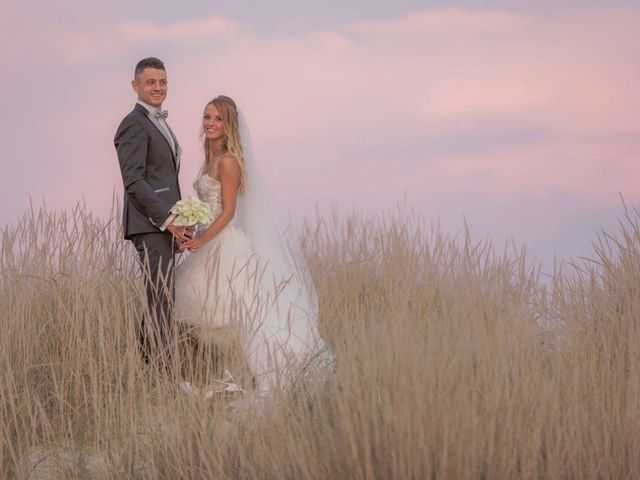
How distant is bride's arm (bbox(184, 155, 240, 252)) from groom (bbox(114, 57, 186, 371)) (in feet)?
0.92

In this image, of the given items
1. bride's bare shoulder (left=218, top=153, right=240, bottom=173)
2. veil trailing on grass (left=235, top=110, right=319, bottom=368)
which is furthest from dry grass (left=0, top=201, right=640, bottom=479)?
bride's bare shoulder (left=218, top=153, right=240, bottom=173)

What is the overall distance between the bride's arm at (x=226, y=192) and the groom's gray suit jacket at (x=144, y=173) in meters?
0.32

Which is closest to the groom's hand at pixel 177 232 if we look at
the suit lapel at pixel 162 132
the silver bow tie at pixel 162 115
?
the suit lapel at pixel 162 132

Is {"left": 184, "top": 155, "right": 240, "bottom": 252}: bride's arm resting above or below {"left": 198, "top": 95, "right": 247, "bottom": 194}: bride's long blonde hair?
below

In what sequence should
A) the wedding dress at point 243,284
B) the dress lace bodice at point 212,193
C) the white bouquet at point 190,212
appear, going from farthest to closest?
the dress lace bodice at point 212,193 < the wedding dress at point 243,284 < the white bouquet at point 190,212

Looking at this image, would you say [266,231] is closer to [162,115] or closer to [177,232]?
[177,232]

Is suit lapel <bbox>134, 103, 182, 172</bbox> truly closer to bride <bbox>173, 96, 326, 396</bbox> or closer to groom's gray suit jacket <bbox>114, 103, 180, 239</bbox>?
groom's gray suit jacket <bbox>114, 103, 180, 239</bbox>

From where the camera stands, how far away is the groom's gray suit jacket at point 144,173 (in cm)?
586

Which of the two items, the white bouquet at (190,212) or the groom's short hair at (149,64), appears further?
the groom's short hair at (149,64)

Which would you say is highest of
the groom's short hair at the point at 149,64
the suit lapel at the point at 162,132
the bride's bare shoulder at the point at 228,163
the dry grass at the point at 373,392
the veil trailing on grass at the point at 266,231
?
the groom's short hair at the point at 149,64

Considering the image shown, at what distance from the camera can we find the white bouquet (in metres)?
5.81

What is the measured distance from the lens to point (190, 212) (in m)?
5.80

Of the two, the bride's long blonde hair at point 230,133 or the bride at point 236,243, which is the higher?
the bride's long blonde hair at point 230,133

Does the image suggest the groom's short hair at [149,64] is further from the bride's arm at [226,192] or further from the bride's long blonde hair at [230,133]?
the bride's arm at [226,192]
